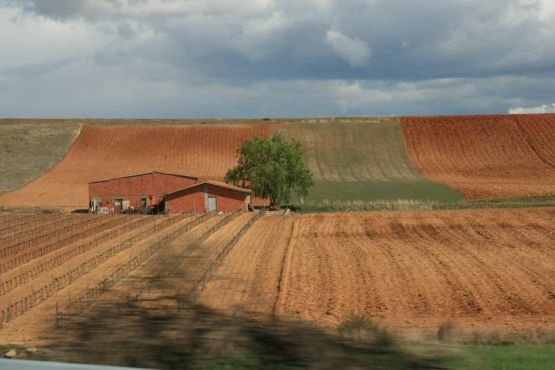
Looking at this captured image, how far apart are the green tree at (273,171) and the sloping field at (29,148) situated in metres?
29.3

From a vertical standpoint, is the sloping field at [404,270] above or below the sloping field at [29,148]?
below

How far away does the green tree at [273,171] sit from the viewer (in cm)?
6294

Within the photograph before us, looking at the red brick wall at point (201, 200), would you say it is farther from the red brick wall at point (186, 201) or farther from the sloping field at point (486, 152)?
the sloping field at point (486, 152)

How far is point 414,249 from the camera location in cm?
3488

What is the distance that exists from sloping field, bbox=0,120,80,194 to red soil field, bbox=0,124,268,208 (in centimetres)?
163

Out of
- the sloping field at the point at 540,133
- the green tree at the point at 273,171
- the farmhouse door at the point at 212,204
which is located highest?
the sloping field at the point at 540,133

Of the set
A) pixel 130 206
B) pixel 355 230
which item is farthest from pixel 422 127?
pixel 355 230

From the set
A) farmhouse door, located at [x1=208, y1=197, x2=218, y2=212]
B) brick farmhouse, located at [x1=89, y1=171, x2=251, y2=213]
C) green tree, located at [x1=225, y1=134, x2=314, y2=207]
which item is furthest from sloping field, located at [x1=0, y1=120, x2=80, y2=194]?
green tree, located at [x1=225, y1=134, x2=314, y2=207]

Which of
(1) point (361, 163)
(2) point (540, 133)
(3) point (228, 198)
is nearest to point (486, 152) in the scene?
(2) point (540, 133)

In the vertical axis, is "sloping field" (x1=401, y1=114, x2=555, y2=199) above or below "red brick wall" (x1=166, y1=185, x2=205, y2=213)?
above


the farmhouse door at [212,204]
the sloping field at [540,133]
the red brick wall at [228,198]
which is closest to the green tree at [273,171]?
the red brick wall at [228,198]

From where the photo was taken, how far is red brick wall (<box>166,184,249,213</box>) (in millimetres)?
60062

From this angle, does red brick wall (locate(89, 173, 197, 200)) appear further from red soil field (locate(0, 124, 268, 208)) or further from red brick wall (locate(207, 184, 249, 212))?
red soil field (locate(0, 124, 268, 208))

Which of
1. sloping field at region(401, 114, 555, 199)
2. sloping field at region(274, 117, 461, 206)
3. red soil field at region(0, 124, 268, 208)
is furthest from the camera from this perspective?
sloping field at region(401, 114, 555, 199)
